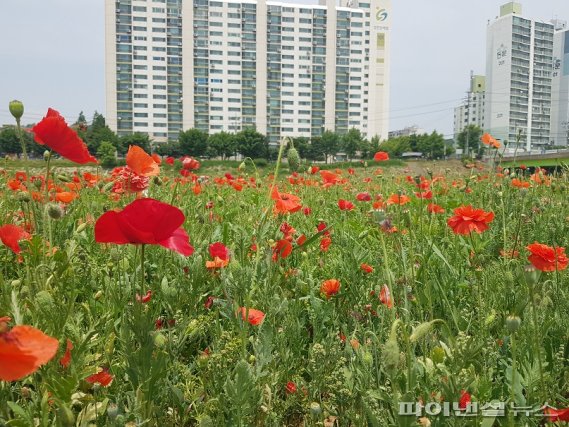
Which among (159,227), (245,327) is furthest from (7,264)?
(159,227)

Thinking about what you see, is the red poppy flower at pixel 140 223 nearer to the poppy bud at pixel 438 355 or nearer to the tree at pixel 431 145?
the poppy bud at pixel 438 355

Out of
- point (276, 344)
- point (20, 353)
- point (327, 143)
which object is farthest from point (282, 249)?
point (327, 143)

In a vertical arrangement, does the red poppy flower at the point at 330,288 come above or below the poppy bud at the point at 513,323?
below

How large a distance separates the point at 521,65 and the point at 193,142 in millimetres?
59628

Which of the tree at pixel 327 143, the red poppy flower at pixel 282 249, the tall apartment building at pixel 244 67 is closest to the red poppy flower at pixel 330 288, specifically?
the red poppy flower at pixel 282 249

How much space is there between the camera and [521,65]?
79562 mm

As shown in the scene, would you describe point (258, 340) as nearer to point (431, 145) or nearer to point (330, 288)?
point (330, 288)

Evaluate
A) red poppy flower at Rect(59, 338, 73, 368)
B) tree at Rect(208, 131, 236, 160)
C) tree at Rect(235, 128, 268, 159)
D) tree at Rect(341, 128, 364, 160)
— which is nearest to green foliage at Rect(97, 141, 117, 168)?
red poppy flower at Rect(59, 338, 73, 368)

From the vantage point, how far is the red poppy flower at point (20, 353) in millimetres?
372

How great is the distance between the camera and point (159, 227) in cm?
64

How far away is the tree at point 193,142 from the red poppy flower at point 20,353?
166 feet

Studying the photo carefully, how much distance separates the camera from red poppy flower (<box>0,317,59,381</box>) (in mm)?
372

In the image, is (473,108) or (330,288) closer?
(330,288)

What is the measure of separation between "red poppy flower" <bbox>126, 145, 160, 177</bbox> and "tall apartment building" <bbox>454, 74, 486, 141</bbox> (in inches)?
2999
